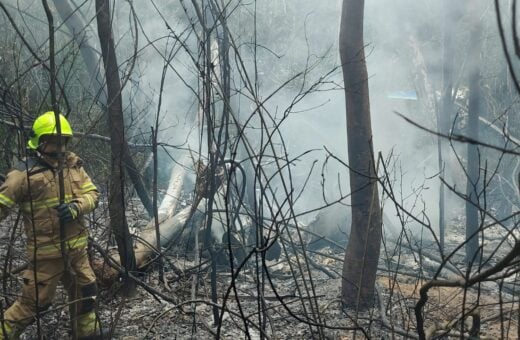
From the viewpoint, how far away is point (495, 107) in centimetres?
1162

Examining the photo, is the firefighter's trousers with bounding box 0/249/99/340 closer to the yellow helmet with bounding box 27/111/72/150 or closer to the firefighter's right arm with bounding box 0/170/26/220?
the firefighter's right arm with bounding box 0/170/26/220

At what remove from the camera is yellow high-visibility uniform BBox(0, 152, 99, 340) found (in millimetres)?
3619

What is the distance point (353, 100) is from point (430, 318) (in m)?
2.25

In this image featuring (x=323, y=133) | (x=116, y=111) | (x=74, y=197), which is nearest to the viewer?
(x=74, y=197)

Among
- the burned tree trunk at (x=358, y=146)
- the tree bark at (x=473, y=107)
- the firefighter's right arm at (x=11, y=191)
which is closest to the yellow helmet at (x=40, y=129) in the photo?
the firefighter's right arm at (x=11, y=191)

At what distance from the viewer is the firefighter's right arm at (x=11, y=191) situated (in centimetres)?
357

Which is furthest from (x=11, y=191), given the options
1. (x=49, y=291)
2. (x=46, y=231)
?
(x=49, y=291)

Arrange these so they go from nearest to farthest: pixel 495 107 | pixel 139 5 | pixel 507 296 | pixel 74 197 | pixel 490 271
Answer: pixel 490 271, pixel 74 197, pixel 507 296, pixel 495 107, pixel 139 5

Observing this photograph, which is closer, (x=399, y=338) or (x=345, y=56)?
(x=399, y=338)

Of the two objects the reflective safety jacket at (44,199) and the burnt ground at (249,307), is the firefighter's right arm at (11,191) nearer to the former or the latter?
the reflective safety jacket at (44,199)

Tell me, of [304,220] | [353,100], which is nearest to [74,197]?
[353,100]

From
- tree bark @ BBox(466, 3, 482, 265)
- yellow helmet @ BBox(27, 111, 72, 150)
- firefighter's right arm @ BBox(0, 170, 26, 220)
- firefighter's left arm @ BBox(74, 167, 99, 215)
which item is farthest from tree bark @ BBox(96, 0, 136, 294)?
tree bark @ BBox(466, 3, 482, 265)

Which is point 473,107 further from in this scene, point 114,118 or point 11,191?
point 11,191

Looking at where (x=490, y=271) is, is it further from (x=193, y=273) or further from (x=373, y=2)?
(x=373, y=2)
